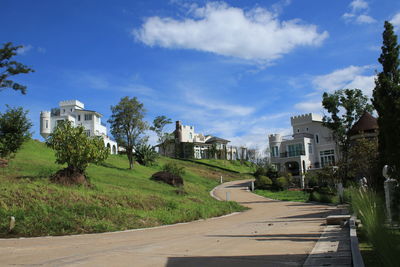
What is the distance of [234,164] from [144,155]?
43.2m

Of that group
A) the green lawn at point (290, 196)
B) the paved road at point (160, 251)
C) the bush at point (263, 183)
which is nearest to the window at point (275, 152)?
the bush at point (263, 183)

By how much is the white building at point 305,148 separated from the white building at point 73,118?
2866 centimetres

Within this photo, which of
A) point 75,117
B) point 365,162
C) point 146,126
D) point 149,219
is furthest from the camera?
point 75,117

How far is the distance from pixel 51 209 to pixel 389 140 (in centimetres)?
1132

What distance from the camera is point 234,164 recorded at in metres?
89.5

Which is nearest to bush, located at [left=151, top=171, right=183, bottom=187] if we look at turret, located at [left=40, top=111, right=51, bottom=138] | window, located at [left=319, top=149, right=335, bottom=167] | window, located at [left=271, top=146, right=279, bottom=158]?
window, located at [left=271, top=146, right=279, bottom=158]

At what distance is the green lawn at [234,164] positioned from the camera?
3228 inches

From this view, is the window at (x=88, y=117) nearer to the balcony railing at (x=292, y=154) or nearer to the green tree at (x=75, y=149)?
the balcony railing at (x=292, y=154)

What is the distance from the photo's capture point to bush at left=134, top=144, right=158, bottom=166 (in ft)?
162

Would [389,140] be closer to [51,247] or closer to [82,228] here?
[51,247]

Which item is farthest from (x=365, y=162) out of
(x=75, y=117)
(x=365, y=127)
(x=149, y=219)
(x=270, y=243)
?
(x=75, y=117)

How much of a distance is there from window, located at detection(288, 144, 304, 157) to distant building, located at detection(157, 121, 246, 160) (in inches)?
1324

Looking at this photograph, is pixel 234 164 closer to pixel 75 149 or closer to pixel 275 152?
pixel 275 152

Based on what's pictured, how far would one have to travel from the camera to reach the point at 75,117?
68500 mm
